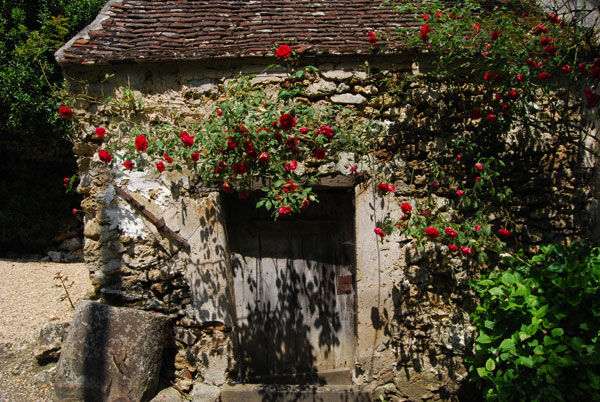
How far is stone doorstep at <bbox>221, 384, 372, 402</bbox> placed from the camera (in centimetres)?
324

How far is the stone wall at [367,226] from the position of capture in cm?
326

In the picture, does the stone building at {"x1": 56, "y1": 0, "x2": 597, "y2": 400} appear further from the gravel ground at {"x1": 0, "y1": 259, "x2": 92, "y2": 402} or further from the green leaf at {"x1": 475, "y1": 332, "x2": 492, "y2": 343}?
the gravel ground at {"x1": 0, "y1": 259, "x2": 92, "y2": 402}

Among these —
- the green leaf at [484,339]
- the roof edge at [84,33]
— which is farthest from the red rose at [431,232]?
the roof edge at [84,33]

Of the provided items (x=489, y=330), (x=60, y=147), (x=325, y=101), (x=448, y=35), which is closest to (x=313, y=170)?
(x=325, y=101)

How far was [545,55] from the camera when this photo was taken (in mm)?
2980

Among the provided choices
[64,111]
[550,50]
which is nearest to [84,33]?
[64,111]

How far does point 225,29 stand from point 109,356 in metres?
2.98

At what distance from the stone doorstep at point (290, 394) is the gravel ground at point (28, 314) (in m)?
1.61

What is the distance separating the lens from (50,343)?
3.61 metres

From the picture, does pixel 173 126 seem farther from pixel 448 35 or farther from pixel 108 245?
pixel 448 35

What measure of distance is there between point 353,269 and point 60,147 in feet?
20.3

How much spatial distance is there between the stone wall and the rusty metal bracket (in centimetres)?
3

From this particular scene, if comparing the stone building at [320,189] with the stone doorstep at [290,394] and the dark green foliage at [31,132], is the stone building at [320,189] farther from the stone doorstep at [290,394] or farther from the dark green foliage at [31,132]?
the dark green foliage at [31,132]

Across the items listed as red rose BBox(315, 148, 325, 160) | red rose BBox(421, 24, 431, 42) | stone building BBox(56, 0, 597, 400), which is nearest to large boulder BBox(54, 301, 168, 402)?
stone building BBox(56, 0, 597, 400)
